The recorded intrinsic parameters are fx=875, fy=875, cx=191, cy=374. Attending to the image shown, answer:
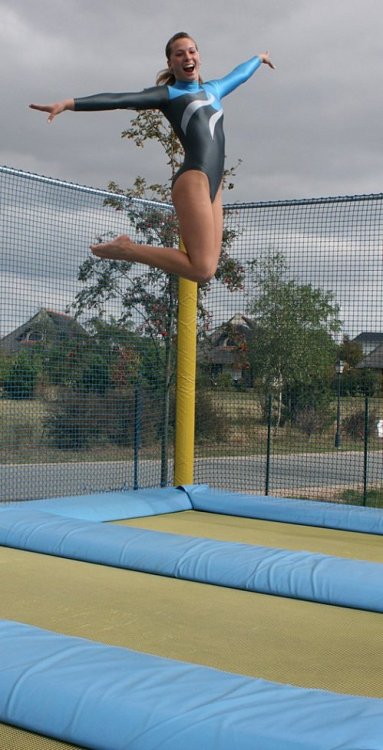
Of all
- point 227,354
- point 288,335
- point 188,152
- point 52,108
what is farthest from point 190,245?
point 288,335

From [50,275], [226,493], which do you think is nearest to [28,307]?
[50,275]

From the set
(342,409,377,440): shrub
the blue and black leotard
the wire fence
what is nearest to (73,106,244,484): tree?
the wire fence

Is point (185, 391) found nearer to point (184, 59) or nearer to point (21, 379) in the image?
point (21, 379)

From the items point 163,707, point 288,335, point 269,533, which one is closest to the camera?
point 163,707

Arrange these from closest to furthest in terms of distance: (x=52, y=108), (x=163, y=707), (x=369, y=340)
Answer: (x=163, y=707), (x=52, y=108), (x=369, y=340)

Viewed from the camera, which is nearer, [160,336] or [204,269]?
[204,269]

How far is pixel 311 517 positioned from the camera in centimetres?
514

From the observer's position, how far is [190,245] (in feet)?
9.58

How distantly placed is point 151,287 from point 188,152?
3.33m

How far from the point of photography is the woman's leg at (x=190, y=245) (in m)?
2.91

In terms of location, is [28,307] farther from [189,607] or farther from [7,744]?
[7,744]

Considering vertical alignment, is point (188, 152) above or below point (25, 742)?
above

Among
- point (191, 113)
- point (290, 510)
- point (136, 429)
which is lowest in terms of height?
point (290, 510)

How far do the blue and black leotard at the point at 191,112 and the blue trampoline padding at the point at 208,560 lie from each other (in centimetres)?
152
